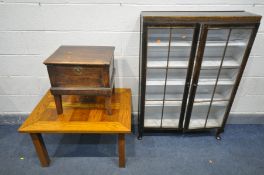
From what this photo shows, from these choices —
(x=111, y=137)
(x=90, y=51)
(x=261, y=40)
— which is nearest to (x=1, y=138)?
(x=111, y=137)

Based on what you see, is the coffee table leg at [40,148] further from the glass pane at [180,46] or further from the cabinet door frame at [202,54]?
the cabinet door frame at [202,54]

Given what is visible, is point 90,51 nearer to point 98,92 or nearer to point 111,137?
point 98,92

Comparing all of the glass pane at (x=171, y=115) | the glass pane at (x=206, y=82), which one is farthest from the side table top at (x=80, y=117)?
the glass pane at (x=206, y=82)

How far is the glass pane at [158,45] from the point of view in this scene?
1879 mm

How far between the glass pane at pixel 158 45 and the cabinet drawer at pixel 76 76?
0.59 m

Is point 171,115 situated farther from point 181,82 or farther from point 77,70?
point 77,70

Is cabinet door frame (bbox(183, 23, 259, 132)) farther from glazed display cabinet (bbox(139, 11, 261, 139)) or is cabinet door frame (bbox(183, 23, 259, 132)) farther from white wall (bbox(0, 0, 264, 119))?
white wall (bbox(0, 0, 264, 119))

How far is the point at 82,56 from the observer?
5.35ft

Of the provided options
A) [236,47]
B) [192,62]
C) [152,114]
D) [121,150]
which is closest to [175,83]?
[192,62]

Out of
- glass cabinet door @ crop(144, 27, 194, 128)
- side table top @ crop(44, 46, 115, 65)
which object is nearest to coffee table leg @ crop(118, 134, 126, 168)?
glass cabinet door @ crop(144, 27, 194, 128)

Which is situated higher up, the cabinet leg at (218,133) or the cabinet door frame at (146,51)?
the cabinet door frame at (146,51)

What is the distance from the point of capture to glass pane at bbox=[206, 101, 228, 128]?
223 centimetres

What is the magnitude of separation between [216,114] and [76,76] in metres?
1.92

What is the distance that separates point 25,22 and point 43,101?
903 millimetres
